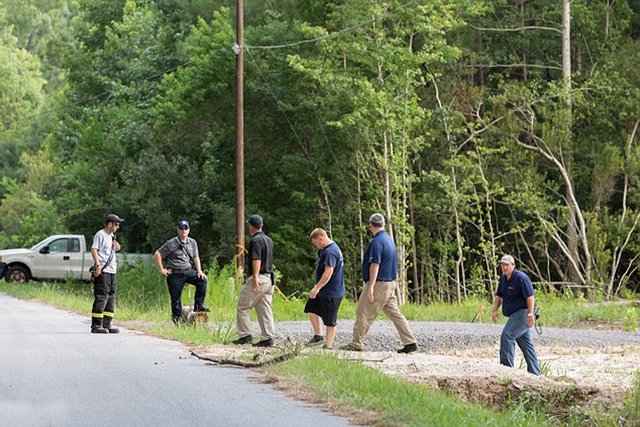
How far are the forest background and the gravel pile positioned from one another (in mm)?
9305

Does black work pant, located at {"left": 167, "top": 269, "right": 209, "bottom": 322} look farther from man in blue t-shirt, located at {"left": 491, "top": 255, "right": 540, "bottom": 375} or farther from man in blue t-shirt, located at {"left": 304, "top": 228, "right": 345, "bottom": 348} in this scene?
man in blue t-shirt, located at {"left": 491, "top": 255, "right": 540, "bottom": 375}

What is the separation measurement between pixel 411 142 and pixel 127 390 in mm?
23941

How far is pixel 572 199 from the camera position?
35.2m

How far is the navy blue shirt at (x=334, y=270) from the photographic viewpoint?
16.6 m

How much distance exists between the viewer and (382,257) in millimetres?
16562

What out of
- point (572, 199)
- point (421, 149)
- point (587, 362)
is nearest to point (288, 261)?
point (421, 149)

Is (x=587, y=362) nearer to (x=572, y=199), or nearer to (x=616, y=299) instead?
(x=616, y=299)

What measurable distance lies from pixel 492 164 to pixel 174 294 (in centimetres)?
1825

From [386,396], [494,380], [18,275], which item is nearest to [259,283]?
[494,380]

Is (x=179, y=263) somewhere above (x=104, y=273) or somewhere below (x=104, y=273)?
above

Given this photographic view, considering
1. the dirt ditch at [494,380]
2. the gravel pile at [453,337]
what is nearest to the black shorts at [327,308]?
the dirt ditch at [494,380]

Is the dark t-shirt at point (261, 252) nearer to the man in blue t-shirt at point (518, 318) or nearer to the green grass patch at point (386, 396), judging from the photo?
the green grass patch at point (386, 396)

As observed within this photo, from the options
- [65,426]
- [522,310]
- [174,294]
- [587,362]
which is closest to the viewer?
[65,426]

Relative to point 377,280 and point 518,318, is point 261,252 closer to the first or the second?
point 377,280
